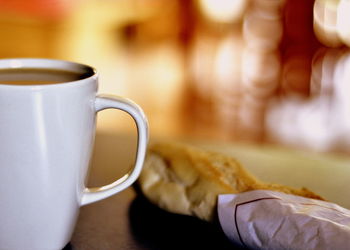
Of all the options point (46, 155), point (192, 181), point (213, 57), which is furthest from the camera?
point (213, 57)

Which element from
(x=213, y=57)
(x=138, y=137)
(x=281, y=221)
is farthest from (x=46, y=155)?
(x=213, y=57)

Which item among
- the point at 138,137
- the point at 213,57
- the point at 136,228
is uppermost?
the point at 138,137

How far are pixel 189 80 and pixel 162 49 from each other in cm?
29

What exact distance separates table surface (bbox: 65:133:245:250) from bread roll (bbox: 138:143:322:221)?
2 cm

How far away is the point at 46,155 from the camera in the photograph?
0.42 m

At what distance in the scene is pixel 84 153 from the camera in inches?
18.1

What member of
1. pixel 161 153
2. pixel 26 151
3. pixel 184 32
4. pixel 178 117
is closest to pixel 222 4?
pixel 184 32

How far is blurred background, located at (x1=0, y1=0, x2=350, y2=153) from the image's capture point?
2.21 meters

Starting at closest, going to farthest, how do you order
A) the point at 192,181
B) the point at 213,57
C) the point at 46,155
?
the point at 46,155 → the point at 192,181 → the point at 213,57

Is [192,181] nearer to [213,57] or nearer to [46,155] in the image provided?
[46,155]

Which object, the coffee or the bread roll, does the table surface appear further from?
the coffee

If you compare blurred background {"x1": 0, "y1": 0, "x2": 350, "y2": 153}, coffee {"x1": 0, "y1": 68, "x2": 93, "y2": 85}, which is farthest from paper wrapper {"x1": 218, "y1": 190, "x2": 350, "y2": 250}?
blurred background {"x1": 0, "y1": 0, "x2": 350, "y2": 153}

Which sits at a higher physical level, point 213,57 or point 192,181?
point 192,181

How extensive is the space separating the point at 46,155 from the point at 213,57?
2183 millimetres
